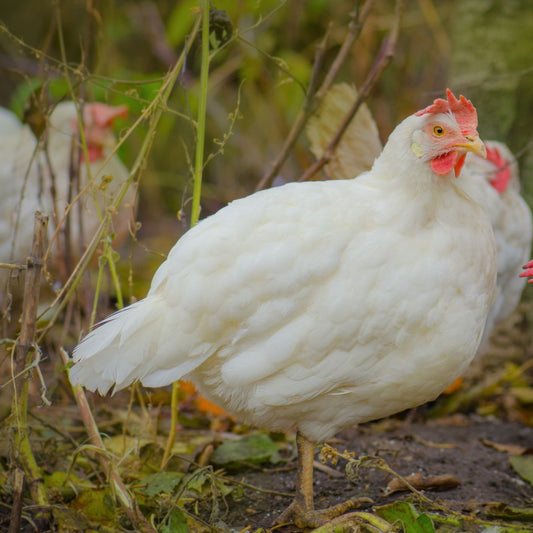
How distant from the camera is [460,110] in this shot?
1.96 m

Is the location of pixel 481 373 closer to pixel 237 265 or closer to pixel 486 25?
pixel 486 25

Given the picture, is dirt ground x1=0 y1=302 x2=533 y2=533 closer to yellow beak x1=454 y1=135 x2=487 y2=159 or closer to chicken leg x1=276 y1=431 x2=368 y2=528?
chicken leg x1=276 y1=431 x2=368 y2=528

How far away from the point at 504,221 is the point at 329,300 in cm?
148

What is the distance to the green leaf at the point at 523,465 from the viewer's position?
2.53 metres

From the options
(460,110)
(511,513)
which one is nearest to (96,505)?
(511,513)

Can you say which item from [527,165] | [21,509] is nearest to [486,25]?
[527,165]

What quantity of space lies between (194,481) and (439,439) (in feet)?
3.63

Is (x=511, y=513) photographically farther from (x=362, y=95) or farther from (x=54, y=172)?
(x=54, y=172)

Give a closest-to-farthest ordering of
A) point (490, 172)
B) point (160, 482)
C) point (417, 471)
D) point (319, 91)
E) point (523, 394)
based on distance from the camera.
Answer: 1. point (160, 482)
2. point (417, 471)
3. point (319, 91)
4. point (490, 172)
5. point (523, 394)

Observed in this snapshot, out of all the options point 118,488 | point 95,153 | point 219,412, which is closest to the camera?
point 118,488

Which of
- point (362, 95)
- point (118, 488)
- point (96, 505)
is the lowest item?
point (96, 505)

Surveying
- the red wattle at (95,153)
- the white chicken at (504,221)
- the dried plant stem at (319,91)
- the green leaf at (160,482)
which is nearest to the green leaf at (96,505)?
the green leaf at (160,482)

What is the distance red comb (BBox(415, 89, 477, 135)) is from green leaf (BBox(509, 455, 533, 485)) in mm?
1245

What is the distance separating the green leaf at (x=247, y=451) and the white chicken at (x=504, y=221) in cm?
104
